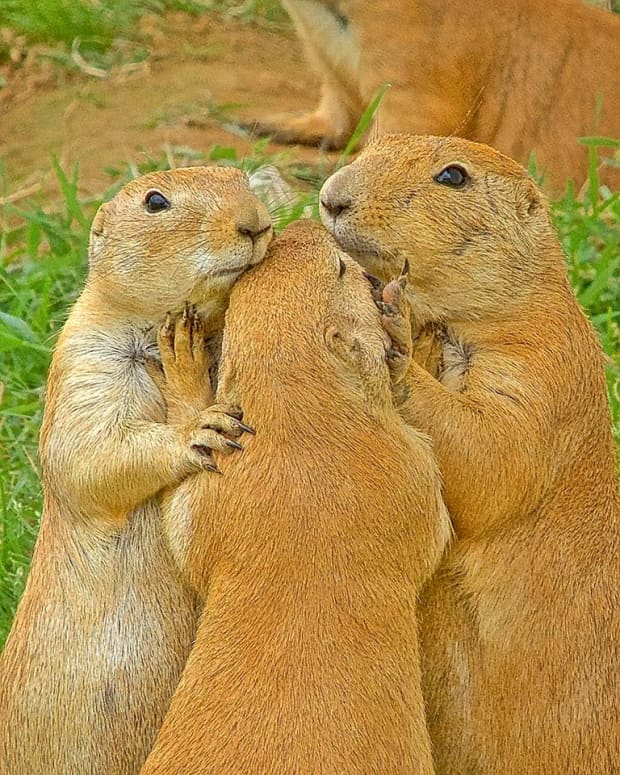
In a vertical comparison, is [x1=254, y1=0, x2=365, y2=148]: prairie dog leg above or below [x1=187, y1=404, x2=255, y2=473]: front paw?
below

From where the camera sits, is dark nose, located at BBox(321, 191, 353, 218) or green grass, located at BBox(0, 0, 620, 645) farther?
green grass, located at BBox(0, 0, 620, 645)

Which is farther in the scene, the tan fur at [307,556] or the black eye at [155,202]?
the black eye at [155,202]

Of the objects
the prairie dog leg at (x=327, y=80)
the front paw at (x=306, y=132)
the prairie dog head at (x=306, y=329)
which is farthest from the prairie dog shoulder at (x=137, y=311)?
the front paw at (x=306, y=132)

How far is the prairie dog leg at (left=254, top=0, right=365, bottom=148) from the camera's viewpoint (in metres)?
7.52

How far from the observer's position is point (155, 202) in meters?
3.49

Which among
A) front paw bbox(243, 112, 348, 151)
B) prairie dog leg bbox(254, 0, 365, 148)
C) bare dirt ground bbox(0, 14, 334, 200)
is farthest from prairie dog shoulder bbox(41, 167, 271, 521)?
front paw bbox(243, 112, 348, 151)

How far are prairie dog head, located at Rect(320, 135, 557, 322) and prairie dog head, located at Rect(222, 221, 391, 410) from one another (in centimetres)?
20

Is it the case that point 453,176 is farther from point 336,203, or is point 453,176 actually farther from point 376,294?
point 376,294

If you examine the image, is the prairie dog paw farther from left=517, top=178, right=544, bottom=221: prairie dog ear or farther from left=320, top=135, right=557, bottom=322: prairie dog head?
left=517, top=178, right=544, bottom=221: prairie dog ear

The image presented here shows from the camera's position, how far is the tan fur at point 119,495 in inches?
131

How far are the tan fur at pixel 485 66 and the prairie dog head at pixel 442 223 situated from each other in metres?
3.72

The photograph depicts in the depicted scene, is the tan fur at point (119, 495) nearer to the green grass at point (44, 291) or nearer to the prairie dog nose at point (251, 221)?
the prairie dog nose at point (251, 221)

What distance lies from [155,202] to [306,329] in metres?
0.59

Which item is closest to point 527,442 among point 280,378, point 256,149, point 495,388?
point 495,388
